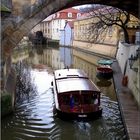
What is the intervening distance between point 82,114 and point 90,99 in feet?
2.87

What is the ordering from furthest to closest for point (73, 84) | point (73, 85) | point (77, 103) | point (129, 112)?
point (73, 84)
point (73, 85)
point (77, 103)
point (129, 112)

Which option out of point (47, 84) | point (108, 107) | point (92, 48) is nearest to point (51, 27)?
point (92, 48)

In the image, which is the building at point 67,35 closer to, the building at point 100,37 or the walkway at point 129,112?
the building at point 100,37

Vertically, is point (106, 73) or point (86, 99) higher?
point (86, 99)

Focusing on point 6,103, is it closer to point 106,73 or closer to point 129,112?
point 129,112

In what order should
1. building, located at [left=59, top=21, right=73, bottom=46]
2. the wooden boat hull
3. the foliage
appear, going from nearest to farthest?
Answer: the foliage → the wooden boat hull → building, located at [left=59, top=21, right=73, bottom=46]

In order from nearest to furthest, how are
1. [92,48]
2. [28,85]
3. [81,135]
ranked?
[81,135] → [28,85] → [92,48]

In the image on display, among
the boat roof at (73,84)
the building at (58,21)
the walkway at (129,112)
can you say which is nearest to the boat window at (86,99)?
the boat roof at (73,84)

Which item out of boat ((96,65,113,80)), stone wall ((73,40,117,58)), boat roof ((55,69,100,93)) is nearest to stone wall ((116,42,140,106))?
boat ((96,65,113,80))

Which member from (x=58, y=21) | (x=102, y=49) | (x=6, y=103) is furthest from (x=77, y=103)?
(x=58, y=21)

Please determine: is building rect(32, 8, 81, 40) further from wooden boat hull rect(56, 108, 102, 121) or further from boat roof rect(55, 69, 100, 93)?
wooden boat hull rect(56, 108, 102, 121)

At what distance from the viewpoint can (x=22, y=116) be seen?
13.6 meters

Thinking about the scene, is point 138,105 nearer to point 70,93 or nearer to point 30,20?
point 70,93

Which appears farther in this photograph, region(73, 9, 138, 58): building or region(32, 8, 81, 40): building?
region(32, 8, 81, 40): building
